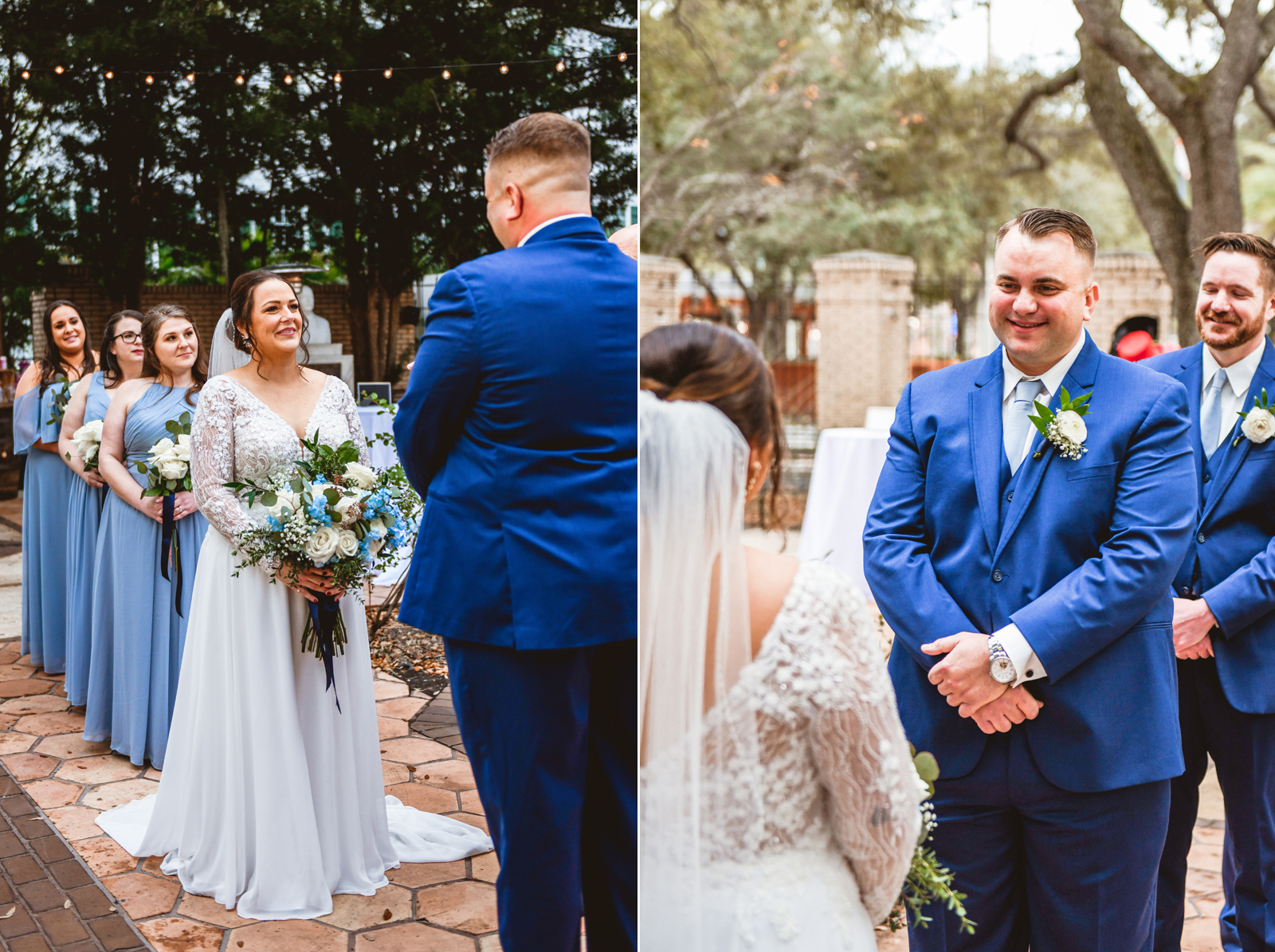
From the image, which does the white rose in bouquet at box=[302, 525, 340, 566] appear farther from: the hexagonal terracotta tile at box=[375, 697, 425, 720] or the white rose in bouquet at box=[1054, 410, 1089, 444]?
the white rose in bouquet at box=[1054, 410, 1089, 444]

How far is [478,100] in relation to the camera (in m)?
2.63

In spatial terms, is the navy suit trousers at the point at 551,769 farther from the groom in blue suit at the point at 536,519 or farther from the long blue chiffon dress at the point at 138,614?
the long blue chiffon dress at the point at 138,614

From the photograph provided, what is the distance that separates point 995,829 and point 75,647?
240cm

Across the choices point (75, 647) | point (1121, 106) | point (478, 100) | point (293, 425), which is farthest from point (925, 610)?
point (1121, 106)

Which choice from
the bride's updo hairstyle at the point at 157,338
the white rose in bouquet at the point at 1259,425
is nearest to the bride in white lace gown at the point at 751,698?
the white rose in bouquet at the point at 1259,425

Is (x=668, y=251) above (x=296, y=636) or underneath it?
above

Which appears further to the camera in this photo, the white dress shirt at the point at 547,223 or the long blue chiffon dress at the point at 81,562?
the long blue chiffon dress at the point at 81,562

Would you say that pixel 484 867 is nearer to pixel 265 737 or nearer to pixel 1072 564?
pixel 265 737

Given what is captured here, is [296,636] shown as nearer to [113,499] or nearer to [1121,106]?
[113,499]

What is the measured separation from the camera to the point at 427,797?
9.41ft

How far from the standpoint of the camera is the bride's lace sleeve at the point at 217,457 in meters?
2.91

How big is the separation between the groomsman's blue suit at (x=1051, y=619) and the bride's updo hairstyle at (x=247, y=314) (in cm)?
153

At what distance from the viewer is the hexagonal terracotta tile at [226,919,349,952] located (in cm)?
269

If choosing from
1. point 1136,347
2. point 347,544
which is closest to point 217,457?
point 347,544
